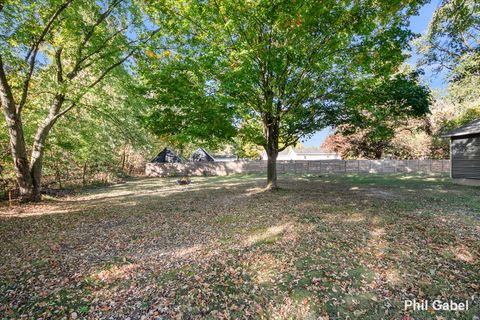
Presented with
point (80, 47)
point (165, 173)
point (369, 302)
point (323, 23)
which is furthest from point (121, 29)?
point (165, 173)

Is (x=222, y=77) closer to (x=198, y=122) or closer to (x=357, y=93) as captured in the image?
(x=198, y=122)

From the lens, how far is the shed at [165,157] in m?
28.3

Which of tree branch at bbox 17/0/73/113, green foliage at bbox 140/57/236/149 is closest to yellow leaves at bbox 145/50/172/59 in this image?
green foliage at bbox 140/57/236/149

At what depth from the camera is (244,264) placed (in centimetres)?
414

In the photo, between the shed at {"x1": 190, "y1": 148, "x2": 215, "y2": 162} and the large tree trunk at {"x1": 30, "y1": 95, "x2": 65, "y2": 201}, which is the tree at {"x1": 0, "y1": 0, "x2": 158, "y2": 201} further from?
the shed at {"x1": 190, "y1": 148, "x2": 215, "y2": 162}

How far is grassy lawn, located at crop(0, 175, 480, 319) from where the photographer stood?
3.14 m

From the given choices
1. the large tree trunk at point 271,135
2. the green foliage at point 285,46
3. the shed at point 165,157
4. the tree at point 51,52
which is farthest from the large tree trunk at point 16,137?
the shed at point 165,157

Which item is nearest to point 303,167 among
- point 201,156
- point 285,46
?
point 201,156

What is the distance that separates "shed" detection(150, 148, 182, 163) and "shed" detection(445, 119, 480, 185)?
25703mm

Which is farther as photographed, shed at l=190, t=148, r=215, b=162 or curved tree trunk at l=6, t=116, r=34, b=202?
shed at l=190, t=148, r=215, b=162

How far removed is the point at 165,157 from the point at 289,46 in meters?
24.1

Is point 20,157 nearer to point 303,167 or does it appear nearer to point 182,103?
point 182,103

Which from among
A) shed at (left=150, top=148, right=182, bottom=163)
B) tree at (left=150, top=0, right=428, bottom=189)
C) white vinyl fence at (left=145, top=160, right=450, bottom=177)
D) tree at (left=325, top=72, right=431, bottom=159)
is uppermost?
tree at (left=150, top=0, right=428, bottom=189)

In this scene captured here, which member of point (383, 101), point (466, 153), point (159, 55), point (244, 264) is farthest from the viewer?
point (466, 153)
